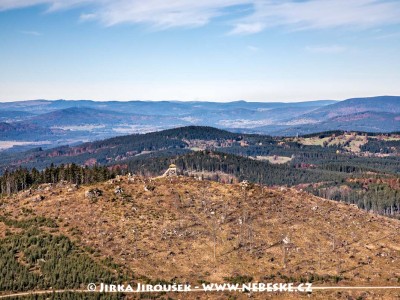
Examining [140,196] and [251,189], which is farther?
[251,189]

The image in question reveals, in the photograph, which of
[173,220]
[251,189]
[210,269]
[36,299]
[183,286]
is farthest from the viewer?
[251,189]

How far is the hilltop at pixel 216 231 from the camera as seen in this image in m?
117

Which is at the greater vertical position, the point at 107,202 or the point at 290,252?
the point at 107,202

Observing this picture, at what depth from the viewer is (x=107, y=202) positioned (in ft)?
488

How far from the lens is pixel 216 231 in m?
137

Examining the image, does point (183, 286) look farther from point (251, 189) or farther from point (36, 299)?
point (251, 189)

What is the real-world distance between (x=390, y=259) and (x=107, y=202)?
288 feet

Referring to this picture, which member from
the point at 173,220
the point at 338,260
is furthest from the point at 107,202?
the point at 338,260

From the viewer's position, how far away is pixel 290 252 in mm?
127562

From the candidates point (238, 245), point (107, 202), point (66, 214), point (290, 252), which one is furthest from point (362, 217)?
point (66, 214)

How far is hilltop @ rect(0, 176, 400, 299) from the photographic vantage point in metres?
117

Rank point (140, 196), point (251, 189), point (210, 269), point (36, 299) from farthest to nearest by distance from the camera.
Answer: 1. point (251, 189)
2. point (140, 196)
3. point (210, 269)
4. point (36, 299)

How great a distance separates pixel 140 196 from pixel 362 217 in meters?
77.3

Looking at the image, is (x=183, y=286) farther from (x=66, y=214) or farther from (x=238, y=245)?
(x=66, y=214)
